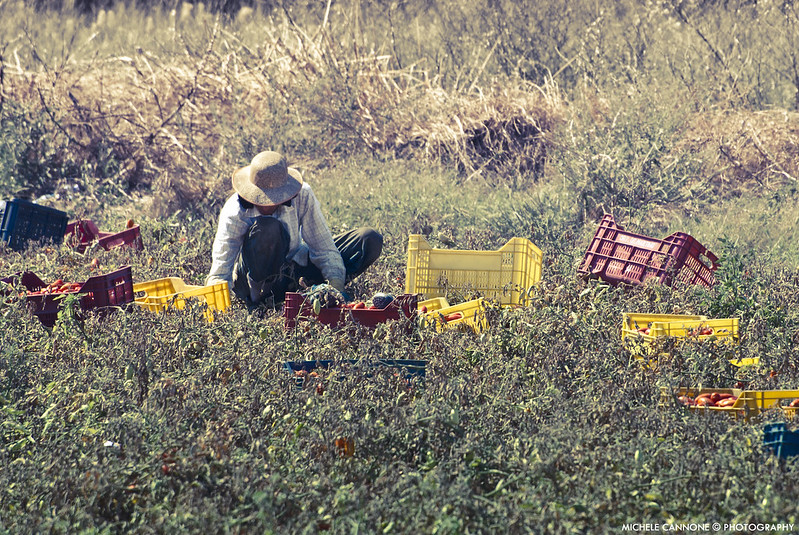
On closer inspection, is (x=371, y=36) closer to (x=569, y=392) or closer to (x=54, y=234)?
(x=54, y=234)

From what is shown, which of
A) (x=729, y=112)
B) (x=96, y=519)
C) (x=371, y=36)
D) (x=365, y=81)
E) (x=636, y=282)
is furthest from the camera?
(x=371, y=36)

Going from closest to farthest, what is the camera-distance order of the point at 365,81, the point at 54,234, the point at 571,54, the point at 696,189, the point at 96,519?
the point at 96,519, the point at 54,234, the point at 696,189, the point at 365,81, the point at 571,54

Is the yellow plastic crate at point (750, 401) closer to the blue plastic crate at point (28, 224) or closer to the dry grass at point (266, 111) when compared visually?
the blue plastic crate at point (28, 224)

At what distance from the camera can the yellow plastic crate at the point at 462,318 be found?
15.8 feet

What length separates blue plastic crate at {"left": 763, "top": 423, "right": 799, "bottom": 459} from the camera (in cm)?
317

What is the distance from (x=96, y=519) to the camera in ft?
9.85

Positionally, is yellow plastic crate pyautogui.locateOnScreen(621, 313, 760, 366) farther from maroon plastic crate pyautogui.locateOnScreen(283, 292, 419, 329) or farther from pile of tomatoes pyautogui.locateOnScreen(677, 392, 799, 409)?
maroon plastic crate pyautogui.locateOnScreen(283, 292, 419, 329)

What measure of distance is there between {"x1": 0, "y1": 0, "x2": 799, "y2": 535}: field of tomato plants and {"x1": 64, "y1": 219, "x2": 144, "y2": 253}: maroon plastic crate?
44 mm

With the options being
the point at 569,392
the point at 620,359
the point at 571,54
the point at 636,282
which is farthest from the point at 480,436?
the point at 571,54

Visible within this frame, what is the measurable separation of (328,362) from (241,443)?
0.72m

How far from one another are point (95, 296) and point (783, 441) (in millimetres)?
3606

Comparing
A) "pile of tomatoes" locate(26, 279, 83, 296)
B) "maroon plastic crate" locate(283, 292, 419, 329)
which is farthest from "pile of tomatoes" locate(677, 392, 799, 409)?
"pile of tomatoes" locate(26, 279, 83, 296)

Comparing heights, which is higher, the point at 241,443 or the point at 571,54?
the point at 571,54

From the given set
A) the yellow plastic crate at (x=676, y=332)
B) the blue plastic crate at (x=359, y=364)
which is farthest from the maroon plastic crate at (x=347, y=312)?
the yellow plastic crate at (x=676, y=332)
